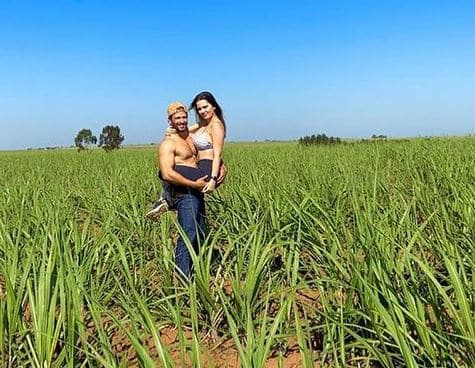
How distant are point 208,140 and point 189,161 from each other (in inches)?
7.8

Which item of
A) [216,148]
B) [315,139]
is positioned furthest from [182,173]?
[315,139]

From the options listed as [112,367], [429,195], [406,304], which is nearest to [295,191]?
[429,195]

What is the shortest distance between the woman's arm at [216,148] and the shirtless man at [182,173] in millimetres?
54

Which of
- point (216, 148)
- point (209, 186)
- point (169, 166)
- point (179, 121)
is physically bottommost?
point (209, 186)

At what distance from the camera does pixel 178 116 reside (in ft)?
10.3

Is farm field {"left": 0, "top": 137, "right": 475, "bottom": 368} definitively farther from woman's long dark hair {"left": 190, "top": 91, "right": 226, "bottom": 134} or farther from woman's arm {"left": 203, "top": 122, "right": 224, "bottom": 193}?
woman's long dark hair {"left": 190, "top": 91, "right": 226, "bottom": 134}

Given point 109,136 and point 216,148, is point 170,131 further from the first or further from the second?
point 109,136

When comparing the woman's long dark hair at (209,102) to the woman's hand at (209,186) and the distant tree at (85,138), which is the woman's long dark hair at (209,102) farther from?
the distant tree at (85,138)

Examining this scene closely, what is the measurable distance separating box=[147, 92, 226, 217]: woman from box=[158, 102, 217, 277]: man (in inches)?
1.8

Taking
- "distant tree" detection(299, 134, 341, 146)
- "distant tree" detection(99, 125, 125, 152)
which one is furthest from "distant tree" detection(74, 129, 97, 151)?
"distant tree" detection(299, 134, 341, 146)

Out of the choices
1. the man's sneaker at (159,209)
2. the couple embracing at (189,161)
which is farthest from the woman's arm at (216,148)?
the man's sneaker at (159,209)

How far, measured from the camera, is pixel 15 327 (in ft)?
6.22

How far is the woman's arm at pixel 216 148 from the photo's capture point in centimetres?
323

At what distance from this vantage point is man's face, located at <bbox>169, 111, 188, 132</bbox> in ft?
10.3
